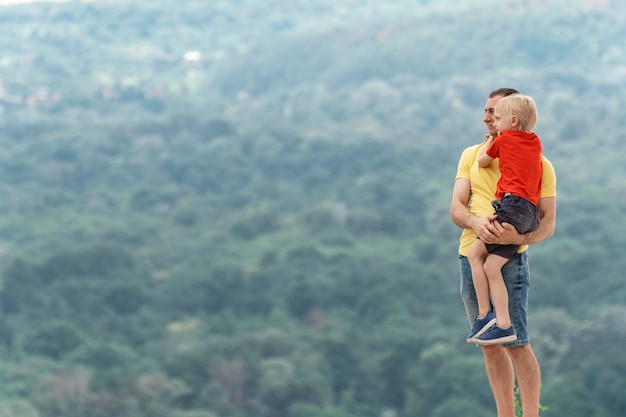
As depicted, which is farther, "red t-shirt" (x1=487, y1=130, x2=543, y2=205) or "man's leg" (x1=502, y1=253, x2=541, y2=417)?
"man's leg" (x1=502, y1=253, x2=541, y2=417)

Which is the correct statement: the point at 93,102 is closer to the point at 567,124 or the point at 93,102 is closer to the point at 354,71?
the point at 354,71

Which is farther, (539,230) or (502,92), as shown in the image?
(502,92)

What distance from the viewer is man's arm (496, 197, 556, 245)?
535cm

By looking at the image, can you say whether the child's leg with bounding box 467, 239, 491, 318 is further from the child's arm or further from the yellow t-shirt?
the child's arm

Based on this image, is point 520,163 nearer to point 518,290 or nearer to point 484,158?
point 484,158

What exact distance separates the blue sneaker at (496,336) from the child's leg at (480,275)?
4.2 inches

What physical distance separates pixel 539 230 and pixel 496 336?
0.48 metres

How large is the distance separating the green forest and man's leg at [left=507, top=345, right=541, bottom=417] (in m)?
43.0

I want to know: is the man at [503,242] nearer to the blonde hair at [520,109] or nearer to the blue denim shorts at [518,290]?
the blue denim shorts at [518,290]

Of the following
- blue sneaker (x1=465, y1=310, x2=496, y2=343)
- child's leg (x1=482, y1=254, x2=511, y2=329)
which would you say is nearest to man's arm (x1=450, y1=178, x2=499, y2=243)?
child's leg (x1=482, y1=254, x2=511, y2=329)

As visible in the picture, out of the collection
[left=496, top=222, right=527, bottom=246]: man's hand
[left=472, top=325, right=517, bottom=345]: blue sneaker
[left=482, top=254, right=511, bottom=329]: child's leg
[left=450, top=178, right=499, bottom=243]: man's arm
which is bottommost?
[left=472, top=325, right=517, bottom=345]: blue sneaker

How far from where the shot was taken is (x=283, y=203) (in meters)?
109

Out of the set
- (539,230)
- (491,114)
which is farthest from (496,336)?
(491,114)

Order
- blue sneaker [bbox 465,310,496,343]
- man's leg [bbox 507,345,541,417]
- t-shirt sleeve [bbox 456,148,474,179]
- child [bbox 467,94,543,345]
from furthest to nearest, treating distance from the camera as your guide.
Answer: t-shirt sleeve [bbox 456,148,474,179]
man's leg [bbox 507,345,541,417]
blue sneaker [bbox 465,310,496,343]
child [bbox 467,94,543,345]
